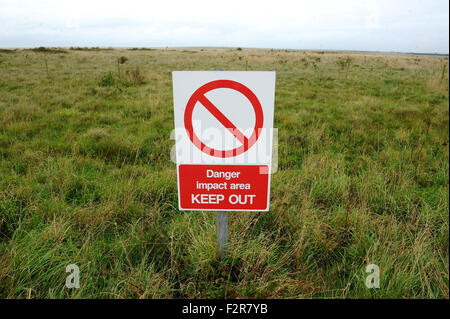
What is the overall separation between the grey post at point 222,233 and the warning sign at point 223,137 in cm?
15

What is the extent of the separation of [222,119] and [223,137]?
0.35 feet

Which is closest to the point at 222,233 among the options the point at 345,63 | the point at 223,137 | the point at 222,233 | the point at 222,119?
the point at 222,233

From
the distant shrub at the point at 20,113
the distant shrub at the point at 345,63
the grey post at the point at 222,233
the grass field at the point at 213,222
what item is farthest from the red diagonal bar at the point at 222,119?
the distant shrub at the point at 345,63

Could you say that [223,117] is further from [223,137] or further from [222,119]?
[223,137]

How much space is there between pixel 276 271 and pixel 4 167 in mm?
3524

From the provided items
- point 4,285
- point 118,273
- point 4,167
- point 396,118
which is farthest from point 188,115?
point 396,118

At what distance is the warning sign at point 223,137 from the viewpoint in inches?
62.7

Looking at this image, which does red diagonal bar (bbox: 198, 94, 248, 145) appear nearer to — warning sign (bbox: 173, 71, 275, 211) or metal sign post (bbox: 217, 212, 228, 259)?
warning sign (bbox: 173, 71, 275, 211)

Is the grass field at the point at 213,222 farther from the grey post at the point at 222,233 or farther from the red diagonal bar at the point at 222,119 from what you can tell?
the red diagonal bar at the point at 222,119

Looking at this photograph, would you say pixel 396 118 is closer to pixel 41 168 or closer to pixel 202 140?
pixel 202 140

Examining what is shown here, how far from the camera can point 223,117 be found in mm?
1635

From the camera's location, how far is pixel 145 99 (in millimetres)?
7414

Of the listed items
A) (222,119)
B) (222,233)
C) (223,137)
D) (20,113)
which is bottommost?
(222,233)

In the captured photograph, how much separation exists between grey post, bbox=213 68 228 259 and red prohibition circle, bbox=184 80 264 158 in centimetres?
46
